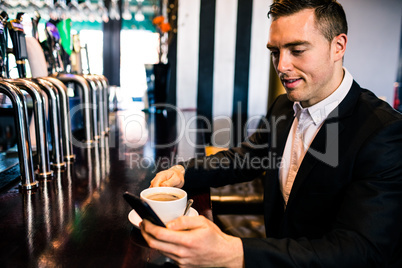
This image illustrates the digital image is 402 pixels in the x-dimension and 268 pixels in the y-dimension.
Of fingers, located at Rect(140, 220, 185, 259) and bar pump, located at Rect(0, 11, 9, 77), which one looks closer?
fingers, located at Rect(140, 220, 185, 259)

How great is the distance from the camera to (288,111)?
4.92 feet

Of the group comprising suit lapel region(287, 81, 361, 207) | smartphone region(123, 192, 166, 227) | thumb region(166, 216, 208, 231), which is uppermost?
suit lapel region(287, 81, 361, 207)

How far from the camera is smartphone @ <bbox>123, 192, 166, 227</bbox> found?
588 mm

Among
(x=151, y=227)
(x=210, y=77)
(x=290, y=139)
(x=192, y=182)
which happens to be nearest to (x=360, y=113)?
(x=290, y=139)

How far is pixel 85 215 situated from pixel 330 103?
0.91 metres

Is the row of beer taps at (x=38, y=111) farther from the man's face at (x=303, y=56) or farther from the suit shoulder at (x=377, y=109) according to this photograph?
the suit shoulder at (x=377, y=109)

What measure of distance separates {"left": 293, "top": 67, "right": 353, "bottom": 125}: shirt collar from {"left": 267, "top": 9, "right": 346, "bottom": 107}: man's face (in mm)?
28

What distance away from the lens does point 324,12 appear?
43.0 inches

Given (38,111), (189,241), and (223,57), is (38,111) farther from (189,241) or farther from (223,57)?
(223,57)

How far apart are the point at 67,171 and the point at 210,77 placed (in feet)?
12.8

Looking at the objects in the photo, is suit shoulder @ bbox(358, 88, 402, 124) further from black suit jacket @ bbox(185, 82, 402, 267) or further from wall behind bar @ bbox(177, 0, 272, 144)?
wall behind bar @ bbox(177, 0, 272, 144)

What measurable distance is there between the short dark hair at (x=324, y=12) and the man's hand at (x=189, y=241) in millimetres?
774

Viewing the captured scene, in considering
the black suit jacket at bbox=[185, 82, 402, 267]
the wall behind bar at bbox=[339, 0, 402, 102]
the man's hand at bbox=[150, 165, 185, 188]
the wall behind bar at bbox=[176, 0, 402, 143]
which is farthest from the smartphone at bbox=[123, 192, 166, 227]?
the wall behind bar at bbox=[339, 0, 402, 102]

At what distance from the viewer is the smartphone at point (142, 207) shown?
0.59 m
